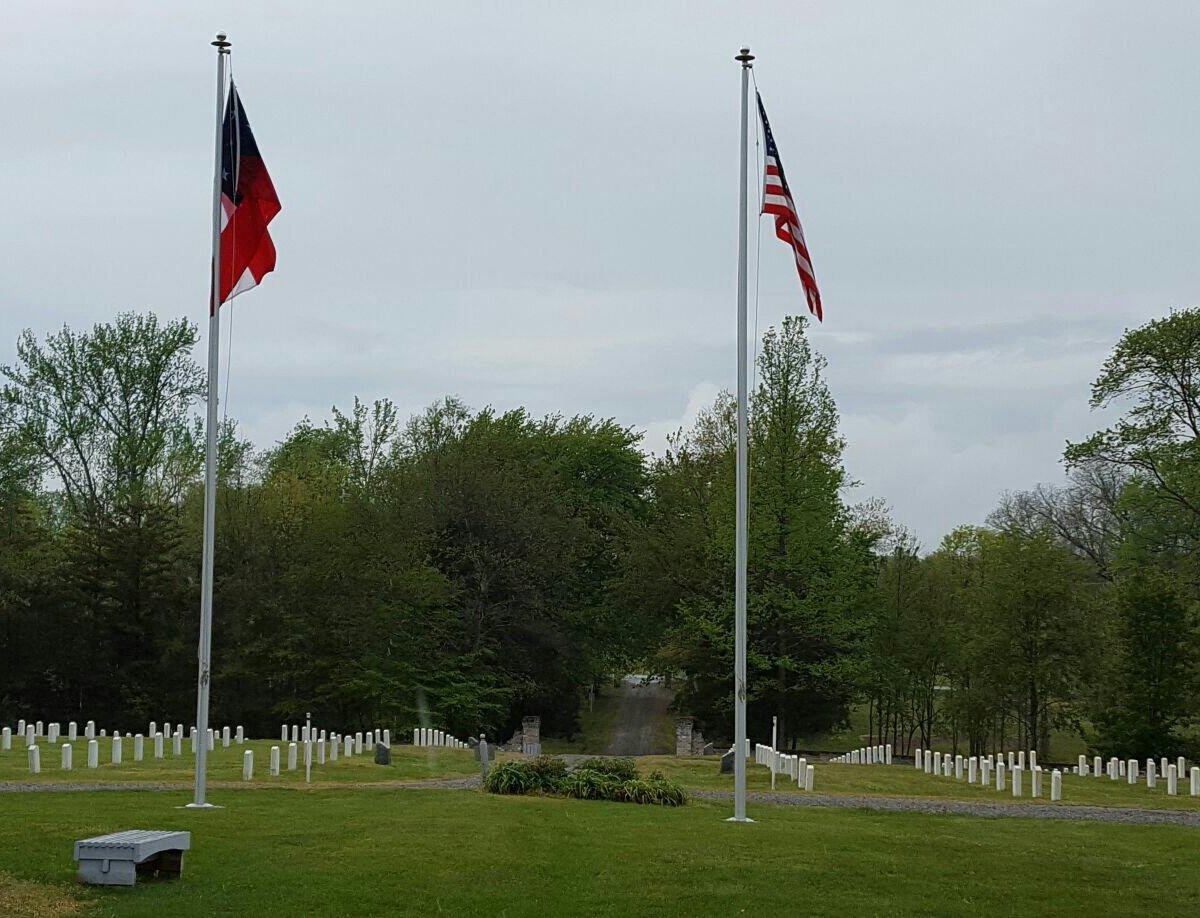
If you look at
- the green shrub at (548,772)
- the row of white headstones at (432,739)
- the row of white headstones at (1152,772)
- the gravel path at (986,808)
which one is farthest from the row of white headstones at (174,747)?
the row of white headstones at (1152,772)

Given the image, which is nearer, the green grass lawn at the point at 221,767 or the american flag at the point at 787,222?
the american flag at the point at 787,222

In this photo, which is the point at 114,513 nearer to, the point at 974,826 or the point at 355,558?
the point at 355,558

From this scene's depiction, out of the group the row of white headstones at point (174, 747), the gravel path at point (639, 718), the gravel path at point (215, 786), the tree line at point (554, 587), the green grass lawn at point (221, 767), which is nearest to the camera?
the gravel path at point (215, 786)

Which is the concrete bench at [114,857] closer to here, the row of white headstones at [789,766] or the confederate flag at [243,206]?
the confederate flag at [243,206]

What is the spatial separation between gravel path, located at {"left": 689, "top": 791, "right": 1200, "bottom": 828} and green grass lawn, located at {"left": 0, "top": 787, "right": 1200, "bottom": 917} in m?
2.65

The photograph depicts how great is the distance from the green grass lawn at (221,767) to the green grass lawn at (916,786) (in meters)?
5.50

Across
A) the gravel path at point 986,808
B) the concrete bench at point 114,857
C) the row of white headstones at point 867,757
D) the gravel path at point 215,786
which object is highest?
the concrete bench at point 114,857

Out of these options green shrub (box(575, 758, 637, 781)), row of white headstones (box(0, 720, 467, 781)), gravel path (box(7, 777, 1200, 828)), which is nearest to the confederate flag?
gravel path (box(7, 777, 1200, 828))

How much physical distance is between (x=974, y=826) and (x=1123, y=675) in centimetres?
2101

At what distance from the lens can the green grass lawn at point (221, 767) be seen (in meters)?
26.1

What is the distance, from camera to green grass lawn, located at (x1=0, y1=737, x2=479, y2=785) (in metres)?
26.1

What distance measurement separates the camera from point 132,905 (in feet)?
41.5

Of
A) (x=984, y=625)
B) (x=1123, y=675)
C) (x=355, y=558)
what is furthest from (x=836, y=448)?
(x=355, y=558)

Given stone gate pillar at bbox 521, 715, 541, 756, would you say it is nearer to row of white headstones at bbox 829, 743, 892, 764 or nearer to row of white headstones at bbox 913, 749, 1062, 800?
row of white headstones at bbox 829, 743, 892, 764
